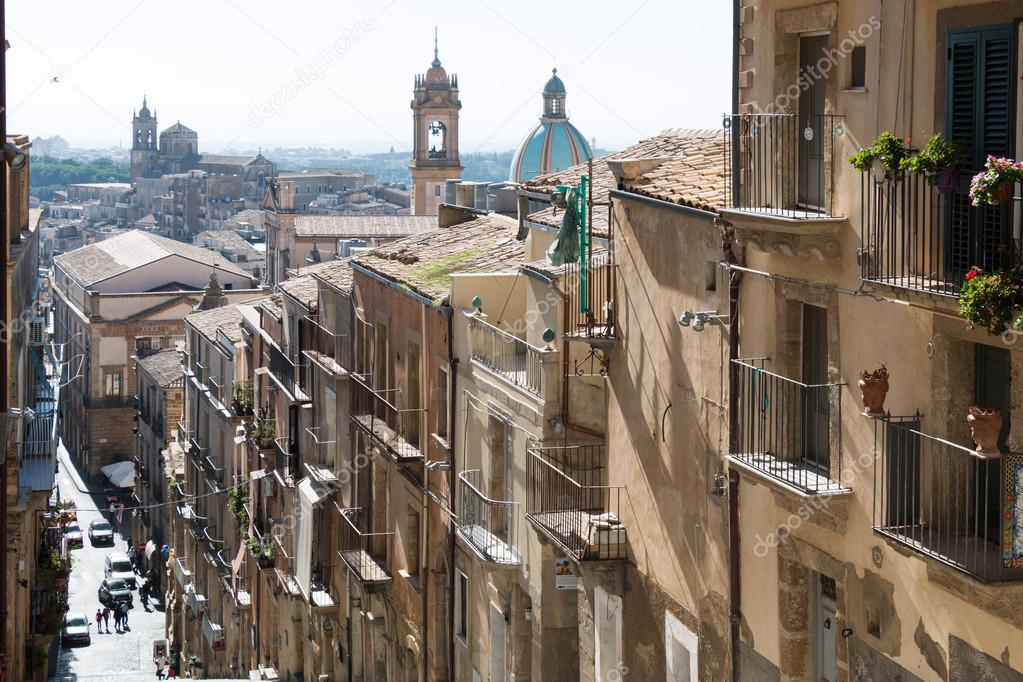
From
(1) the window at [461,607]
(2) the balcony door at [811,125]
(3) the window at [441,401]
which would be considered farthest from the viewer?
(3) the window at [441,401]

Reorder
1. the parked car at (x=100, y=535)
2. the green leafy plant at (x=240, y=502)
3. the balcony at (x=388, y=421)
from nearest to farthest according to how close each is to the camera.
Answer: the balcony at (x=388, y=421) < the green leafy plant at (x=240, y=502) < the parked car at (x=100, y=535)

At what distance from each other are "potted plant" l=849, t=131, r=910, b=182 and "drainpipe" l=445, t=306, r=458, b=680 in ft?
41.1

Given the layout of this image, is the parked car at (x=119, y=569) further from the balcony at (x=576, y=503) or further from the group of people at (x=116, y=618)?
the balcony at (x=576, y=503)

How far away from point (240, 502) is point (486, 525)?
75.9 ft

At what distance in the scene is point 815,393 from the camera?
12375 mm

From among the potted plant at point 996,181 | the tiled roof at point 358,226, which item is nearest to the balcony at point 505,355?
the potted plant at point 996,181

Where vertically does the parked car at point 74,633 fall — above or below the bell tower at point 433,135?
below

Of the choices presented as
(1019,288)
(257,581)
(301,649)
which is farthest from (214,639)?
(1019,288)

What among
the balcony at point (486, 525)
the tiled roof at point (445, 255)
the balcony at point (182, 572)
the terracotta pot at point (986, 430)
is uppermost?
the tiled roof at point (445, 255)

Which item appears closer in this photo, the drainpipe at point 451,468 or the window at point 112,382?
the drainpipe at point 451,468

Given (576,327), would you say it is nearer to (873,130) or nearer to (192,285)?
(873,130)

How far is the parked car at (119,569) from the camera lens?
215 feet

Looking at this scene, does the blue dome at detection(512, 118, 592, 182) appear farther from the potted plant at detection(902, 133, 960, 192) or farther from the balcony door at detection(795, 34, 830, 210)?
the potted plant at detection(902, 133, 960, 192)

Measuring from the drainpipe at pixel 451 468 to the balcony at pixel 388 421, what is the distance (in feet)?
5.41
